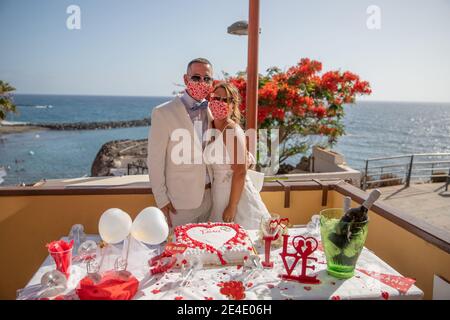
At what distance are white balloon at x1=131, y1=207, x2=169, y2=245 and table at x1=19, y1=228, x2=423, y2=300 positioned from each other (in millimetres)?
179

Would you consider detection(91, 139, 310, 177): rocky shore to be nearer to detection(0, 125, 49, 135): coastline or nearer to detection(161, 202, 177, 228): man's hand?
detection(161, 202, 177, 228): man's hand

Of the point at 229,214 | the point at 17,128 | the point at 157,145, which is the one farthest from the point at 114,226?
the point at 17,128

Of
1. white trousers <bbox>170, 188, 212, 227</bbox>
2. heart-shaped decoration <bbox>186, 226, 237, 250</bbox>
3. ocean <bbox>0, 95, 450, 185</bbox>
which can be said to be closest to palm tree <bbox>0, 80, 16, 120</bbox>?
white trousers <bbox>170, 188, 212, 227</bbox>

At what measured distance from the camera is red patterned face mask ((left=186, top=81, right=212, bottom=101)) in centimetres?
247

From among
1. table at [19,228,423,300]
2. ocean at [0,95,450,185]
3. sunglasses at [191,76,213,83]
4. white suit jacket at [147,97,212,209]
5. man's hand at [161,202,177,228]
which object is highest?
sunglasses at [191,76,213,83]

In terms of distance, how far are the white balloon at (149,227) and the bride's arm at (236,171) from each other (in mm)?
876

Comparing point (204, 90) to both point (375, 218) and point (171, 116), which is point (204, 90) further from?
point (375, 218)

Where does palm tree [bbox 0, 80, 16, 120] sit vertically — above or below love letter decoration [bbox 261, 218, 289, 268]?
above

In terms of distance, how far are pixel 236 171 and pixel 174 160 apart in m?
0.48

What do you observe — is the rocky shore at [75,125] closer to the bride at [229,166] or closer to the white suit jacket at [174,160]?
the white suit jacket at [174,160]

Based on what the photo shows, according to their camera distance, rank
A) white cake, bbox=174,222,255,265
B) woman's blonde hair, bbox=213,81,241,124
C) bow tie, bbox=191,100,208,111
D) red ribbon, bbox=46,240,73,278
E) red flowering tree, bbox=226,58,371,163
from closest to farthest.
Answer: red ribbon, bbox=46,240,73,278
white cake, bbox=174,222,255,265
woman's blonde hair, bbox=213,81,241,124
bow tie, bbox=191,100,208,111
red flowering tree, bbox=226,58,371,163

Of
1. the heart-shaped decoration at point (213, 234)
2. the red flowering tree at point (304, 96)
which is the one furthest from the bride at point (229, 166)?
the red flowering tree at point (304, 96)

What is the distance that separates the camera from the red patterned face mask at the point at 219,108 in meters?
2.41
